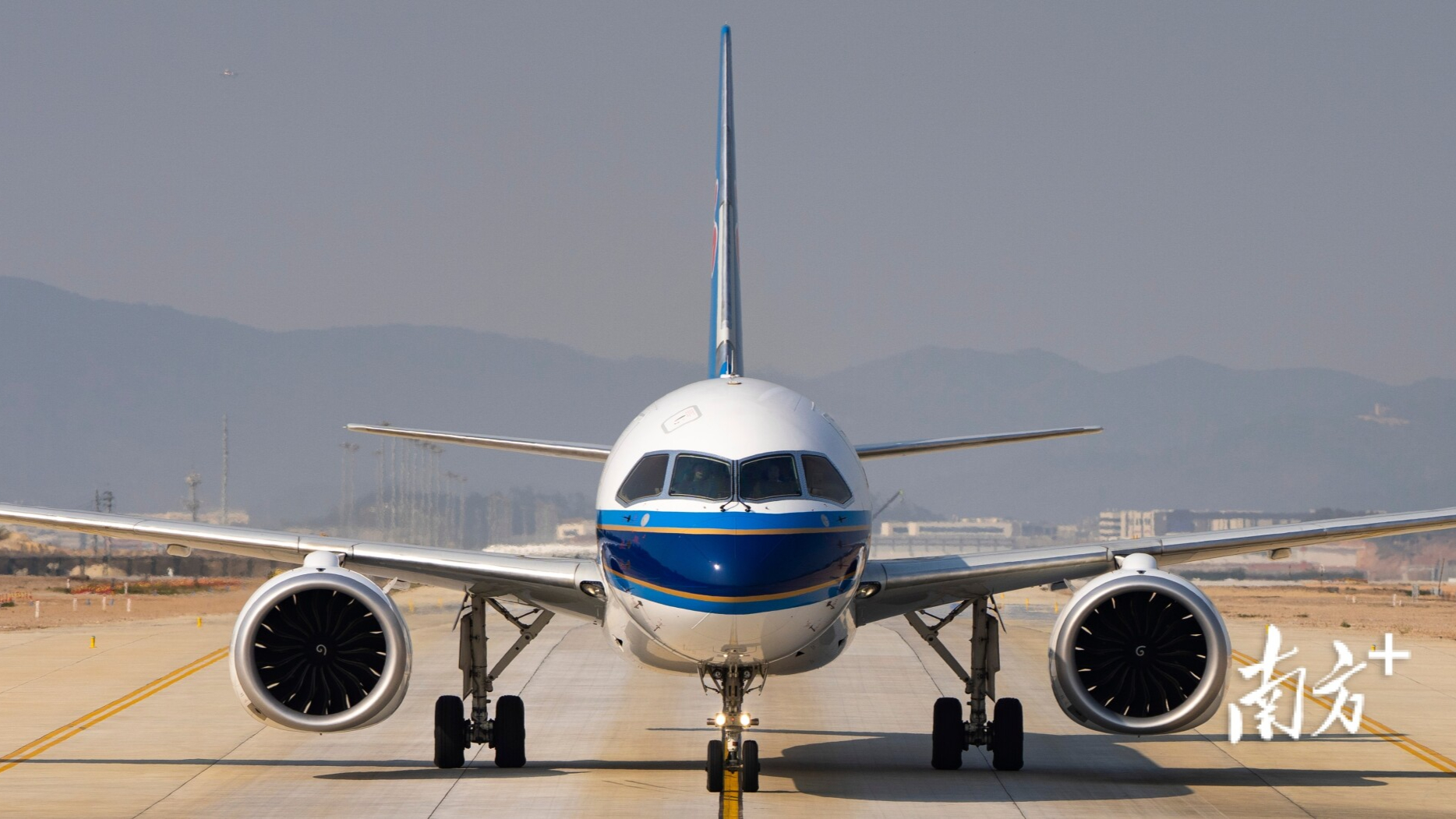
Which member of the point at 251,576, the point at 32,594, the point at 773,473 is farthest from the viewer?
the point at 251,576

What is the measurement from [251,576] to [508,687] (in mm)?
105329

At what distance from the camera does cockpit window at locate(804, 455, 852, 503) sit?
51.6ft

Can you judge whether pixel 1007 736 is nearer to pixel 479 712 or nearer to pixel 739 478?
pixel 479 712

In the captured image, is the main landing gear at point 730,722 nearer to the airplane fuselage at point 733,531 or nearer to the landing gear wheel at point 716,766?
the landing gear wheel at point 716,766

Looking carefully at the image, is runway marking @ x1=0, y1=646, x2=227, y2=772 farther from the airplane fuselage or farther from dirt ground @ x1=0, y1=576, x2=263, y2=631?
dirt ground @ x1=0, y1=576, x2=263, y2=631

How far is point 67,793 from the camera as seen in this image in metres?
18.6

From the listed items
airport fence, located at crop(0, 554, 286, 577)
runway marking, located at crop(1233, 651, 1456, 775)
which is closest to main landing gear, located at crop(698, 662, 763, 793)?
runway marking, located at crop(1233, 651, 1456, 775)

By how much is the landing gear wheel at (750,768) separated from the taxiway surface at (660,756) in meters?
0.21

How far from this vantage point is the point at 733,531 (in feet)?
48.9

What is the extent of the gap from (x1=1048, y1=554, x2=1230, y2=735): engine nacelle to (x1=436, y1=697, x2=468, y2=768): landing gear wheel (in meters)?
7.00

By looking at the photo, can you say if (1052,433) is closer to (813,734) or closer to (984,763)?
(984,763)

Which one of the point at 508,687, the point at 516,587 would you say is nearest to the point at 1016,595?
the point at 508,687

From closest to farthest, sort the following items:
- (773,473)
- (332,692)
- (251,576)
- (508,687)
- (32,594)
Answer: (773,473), (332,692), (508,687), (32,594), (251,576)

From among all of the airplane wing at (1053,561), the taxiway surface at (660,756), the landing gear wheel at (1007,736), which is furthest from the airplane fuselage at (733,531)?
the landing gear wheel at (1007,736)
